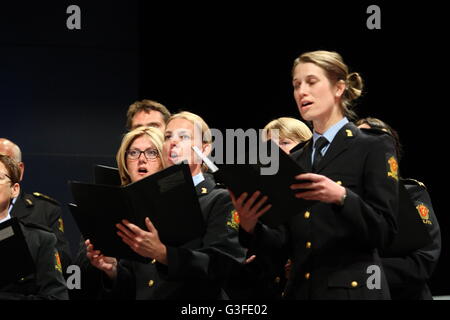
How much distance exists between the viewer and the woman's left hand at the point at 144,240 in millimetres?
2172

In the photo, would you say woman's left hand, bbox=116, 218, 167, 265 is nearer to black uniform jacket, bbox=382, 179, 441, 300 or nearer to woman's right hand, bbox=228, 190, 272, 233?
woman's right hand, bbox=228, 190, 272, 233

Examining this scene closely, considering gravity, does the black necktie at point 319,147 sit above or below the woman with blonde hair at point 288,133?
above

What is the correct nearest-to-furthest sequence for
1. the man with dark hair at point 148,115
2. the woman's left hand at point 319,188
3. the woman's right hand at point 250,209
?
the woman's left hand at point 319,188 → the woman's right hand at point 250,209 → the man with dark hair at point 148,115

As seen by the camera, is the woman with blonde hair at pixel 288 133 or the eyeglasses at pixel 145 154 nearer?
the eyeglasses at pixel 145 154

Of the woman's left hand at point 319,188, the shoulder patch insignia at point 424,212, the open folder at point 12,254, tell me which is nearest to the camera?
the woman's left hand at point 319,188

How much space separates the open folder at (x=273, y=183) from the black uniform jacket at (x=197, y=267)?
0.32 meters

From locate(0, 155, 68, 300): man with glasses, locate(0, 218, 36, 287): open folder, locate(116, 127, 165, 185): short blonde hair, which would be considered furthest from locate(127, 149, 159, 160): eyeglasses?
locate(0, 218, 36, 287): open folder

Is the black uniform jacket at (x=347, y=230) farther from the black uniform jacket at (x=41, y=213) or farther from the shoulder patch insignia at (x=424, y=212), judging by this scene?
the black uniform jacket at (x=41, y=213)

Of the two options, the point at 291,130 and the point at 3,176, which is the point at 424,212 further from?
the point at 3,176

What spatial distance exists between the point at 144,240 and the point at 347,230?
61 cm

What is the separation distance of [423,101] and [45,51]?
8.52 ft

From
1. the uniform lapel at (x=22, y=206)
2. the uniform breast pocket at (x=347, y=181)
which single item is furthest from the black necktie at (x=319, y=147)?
the uniform lapel at (x=22, y=206)

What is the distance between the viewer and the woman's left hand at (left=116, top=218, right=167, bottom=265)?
217 centimetres

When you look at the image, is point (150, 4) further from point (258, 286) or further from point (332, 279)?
point (332, 279)
